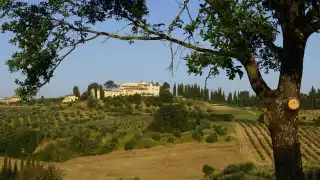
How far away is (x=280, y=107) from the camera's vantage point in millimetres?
6590

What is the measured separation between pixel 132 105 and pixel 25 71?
76.1 meters

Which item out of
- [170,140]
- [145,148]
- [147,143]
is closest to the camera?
[145,148]

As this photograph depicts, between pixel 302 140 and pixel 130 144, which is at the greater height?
pixel 130 144

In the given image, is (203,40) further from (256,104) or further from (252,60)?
(256,104)

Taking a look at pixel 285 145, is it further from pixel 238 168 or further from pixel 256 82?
pixel 238 168

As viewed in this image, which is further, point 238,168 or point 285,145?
point 238,168

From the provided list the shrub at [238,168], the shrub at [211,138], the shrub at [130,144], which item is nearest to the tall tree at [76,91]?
the shrub at [130,144]

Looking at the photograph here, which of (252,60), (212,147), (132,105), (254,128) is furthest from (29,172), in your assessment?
(132,105)

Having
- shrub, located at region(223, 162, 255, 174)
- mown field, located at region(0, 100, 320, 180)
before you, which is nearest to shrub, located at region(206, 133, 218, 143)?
mown field, located at region(0, 100, 320, 180)

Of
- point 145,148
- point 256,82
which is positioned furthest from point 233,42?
point 145,148

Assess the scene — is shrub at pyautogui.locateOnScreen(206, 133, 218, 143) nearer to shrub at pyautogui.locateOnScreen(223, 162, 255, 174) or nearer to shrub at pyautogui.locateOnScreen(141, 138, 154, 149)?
shrub at pyautogui.locateOnScreen(141, 138, 154, 149)

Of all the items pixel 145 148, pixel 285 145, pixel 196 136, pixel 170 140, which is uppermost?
pixel 285 145

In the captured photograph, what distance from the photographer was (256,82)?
22.9 feet

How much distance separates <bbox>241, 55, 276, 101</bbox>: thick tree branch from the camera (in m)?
6.83
